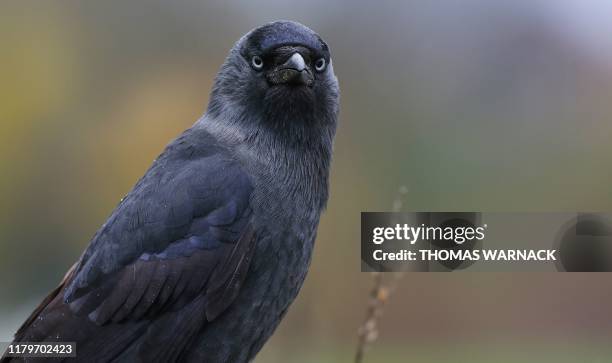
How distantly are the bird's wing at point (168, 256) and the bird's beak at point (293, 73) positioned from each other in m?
0.47

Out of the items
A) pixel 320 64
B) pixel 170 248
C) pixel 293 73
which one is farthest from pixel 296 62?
pixel 170 248

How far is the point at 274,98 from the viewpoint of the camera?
3.89m

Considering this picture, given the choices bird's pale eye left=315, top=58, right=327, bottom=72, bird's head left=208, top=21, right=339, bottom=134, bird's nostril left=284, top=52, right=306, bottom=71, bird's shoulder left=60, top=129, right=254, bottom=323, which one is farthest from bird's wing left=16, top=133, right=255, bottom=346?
bird's pale eye left=315, top=58, right=327, bottom=72

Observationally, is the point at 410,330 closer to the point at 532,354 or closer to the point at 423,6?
the point at 532,354

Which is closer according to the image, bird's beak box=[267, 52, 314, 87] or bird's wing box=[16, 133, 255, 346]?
bird's wing box=[16, 133, 255, 346]

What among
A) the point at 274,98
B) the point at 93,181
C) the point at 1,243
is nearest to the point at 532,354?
the point at 93,181

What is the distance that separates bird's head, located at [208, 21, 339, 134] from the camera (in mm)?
3801

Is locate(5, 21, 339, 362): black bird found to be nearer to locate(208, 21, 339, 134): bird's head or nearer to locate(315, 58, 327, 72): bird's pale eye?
locate(208, 21, 339, 134): bird's head

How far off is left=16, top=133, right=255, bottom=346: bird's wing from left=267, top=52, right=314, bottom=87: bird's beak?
47 cm

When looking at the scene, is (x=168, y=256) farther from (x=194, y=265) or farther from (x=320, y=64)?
(x=320, y=64)

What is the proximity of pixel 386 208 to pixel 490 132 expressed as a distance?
1884mm

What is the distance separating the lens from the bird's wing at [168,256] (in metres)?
3.58

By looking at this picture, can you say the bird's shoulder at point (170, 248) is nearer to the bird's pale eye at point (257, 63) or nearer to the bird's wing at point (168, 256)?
the bird's wing at point (168, 256)

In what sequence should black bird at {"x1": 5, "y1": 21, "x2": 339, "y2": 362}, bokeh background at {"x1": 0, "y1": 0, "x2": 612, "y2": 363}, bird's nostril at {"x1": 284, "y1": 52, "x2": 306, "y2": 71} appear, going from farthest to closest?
bokeh background at {"x1": 0, "y1": 0, "x2": 612, "y2": 363} → bird's nostril at {"x1": 284, "y1": 52, "x2": 306, "y2": 71} → black bird at {"x1": 5, "y1": 21, "x2": 339, "y2": 362}
